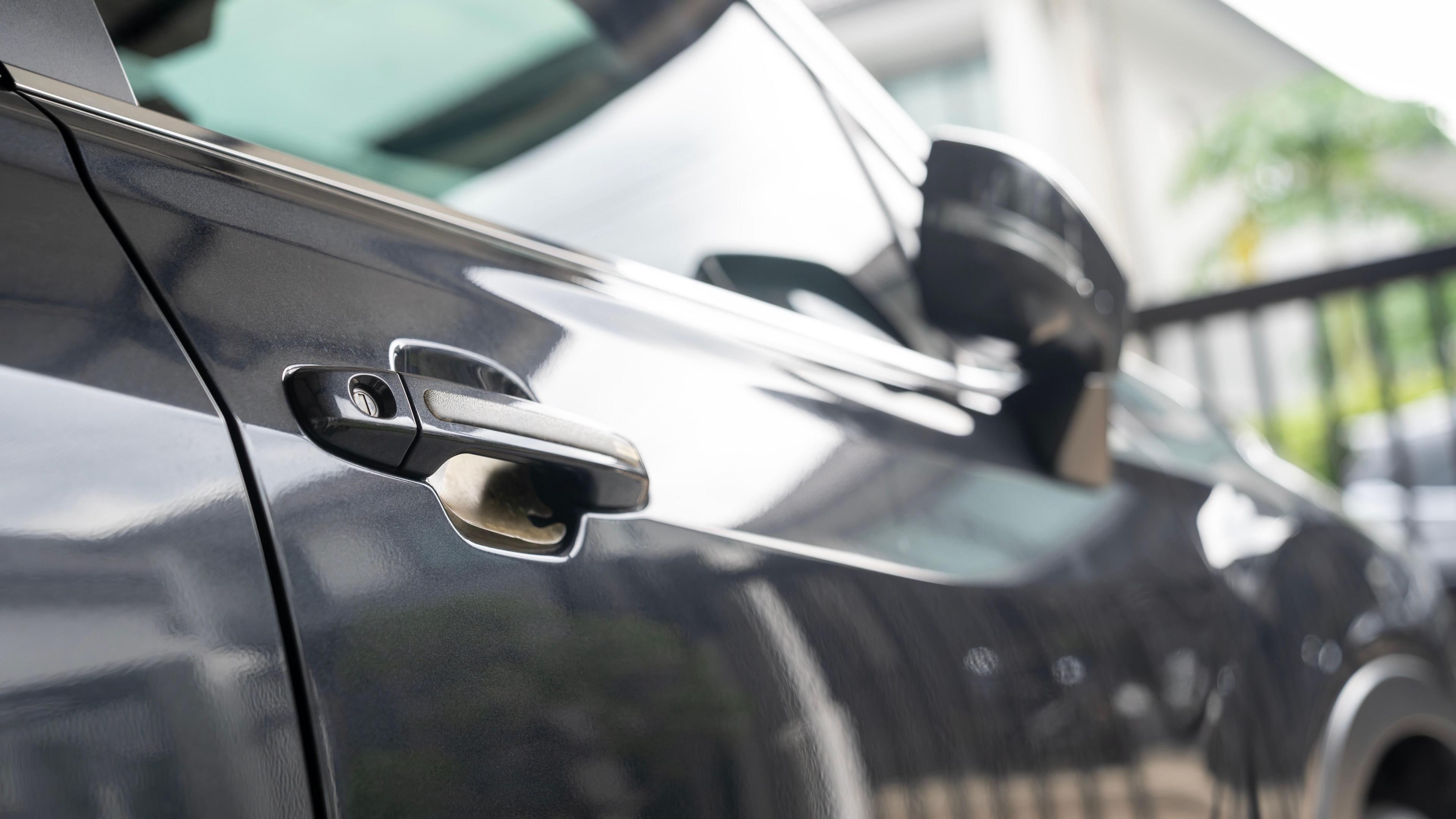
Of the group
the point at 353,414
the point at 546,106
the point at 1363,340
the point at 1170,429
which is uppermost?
the point at 1363,340

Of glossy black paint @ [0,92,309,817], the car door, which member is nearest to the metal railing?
the car door

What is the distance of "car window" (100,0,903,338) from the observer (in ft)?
3.57

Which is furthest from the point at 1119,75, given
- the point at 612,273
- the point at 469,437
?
the point at 469,437

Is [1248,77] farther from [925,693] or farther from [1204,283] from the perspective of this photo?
[925,693]

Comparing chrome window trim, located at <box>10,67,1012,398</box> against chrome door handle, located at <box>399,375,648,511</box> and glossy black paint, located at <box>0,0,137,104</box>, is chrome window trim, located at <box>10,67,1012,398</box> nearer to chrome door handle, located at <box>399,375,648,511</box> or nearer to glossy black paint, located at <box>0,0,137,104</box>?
glossy black paint, located at <box>0,0,137,104</box>

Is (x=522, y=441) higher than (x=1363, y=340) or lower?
lower

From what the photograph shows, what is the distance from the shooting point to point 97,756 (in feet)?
1.50

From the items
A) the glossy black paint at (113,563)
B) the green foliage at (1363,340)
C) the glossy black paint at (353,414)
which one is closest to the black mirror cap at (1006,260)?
the glossy black paint at (353,414)

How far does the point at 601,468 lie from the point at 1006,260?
713 mm

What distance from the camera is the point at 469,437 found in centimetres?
64

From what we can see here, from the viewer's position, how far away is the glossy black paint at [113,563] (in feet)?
1.49

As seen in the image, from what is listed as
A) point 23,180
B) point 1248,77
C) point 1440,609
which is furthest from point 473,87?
point 1248,77

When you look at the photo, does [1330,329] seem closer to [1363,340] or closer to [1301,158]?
[1363,340]

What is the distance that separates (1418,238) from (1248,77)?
4528 mm
